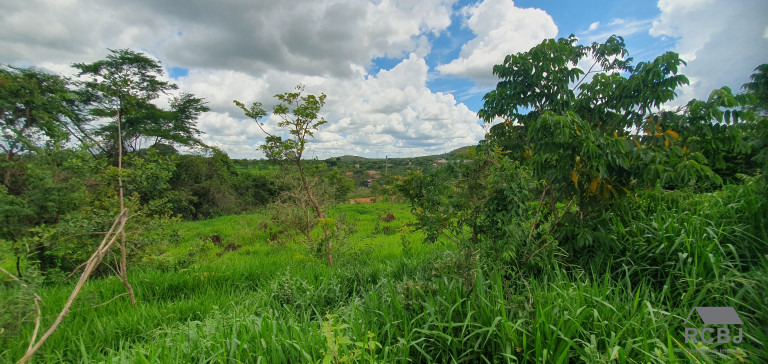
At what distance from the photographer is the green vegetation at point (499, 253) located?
6.61 ft

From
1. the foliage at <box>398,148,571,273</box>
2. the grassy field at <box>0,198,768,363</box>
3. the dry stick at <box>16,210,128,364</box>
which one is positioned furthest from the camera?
the foliage at <box>398,148,571,273</box>

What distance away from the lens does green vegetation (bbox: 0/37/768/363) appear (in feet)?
6.61

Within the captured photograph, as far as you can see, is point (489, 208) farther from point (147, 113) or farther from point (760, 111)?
point (147, 113)

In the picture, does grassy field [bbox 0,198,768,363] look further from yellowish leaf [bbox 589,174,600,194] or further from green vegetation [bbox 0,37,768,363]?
yellowish leaf [bbox 589,174,600,194]

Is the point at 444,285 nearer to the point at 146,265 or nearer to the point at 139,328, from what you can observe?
the point at 139,328

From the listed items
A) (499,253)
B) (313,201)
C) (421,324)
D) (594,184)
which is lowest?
(421,324)

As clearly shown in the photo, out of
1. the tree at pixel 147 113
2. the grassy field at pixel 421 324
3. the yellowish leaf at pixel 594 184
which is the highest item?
the tree at pixel 147 113

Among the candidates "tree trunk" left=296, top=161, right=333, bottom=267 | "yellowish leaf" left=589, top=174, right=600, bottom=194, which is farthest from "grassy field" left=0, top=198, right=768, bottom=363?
"tree trunk" left=296, top=161, right=333, bottom=267

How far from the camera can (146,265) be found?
4.94 meters

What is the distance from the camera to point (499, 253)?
3.14 meters

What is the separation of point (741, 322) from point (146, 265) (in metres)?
7.24

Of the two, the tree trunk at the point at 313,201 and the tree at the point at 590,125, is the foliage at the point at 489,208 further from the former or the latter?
the tree trunk at the point at 313,201

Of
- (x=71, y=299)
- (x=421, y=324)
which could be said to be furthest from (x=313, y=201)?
(x=71, y=299)

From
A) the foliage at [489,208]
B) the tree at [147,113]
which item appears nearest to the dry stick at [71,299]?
the foliage at [489,208]
